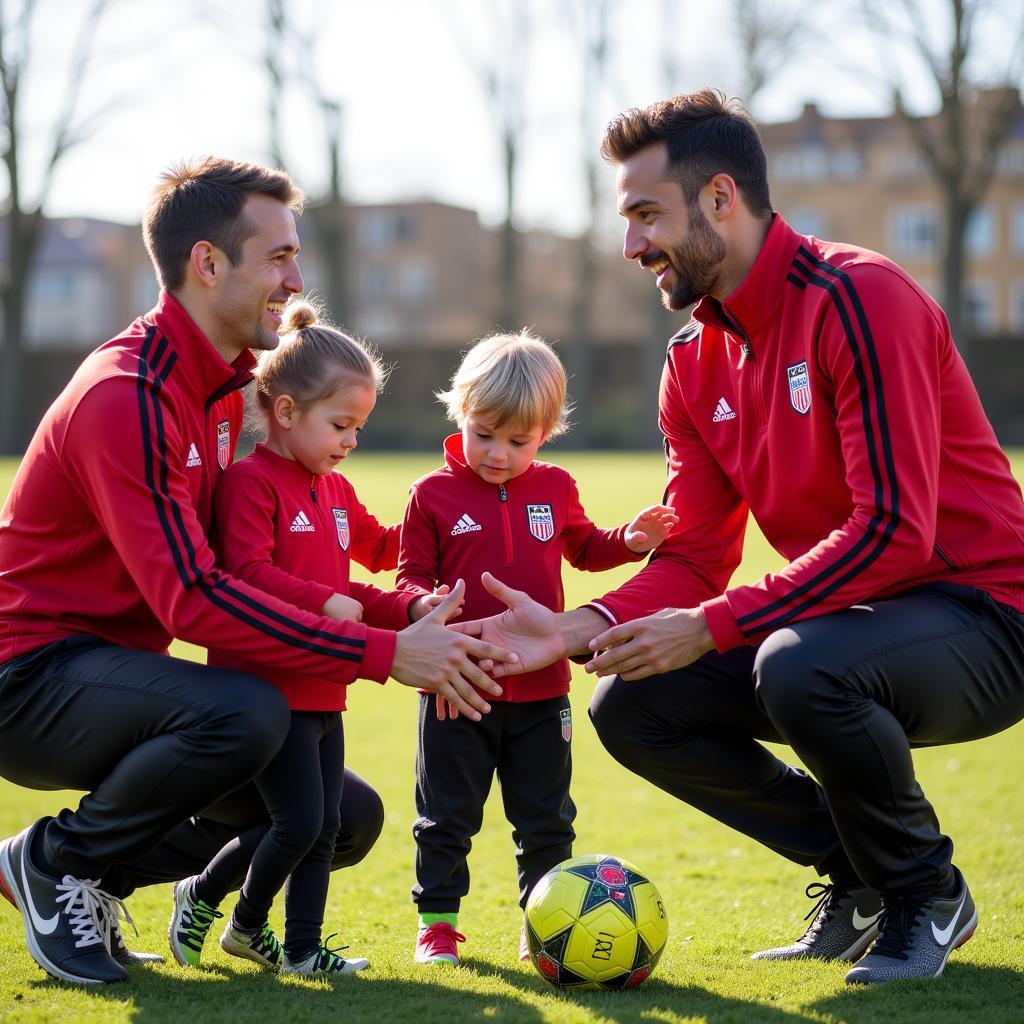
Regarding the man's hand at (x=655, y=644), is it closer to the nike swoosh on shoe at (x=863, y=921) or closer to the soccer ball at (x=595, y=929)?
the soccer ball at (x=595, y=929)

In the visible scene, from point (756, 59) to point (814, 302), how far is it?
36.0 m

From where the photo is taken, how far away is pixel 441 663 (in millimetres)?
3875

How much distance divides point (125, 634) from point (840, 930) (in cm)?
222

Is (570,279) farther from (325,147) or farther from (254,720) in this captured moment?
(254,720)

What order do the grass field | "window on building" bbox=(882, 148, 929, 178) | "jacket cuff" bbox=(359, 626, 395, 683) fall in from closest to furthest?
the grass field → "jacket cuff" bbox=(359, 626, 395, 683) → "window on building" bbox=(882, 148, 929, 178)

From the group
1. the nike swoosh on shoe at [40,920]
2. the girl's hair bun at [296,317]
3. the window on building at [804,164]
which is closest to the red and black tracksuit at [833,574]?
the girl's hair bun at [296,317]

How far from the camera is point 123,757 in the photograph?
376 centimetres

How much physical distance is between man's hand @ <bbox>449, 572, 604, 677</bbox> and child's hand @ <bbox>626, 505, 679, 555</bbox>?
431 millimetres

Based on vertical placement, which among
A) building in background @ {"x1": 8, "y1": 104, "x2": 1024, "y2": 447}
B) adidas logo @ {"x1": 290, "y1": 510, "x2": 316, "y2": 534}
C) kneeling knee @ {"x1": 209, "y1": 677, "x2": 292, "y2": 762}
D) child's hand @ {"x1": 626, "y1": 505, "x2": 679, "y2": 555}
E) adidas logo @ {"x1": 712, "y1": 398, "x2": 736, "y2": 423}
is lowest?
kneeling knee @ {"x1": 209, "y1": 677, "x2": 292, "y2": 762}

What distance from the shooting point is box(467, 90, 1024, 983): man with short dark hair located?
3.68 metres

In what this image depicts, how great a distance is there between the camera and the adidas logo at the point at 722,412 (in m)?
4.45

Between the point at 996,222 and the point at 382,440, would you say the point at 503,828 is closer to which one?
the point at 382,440

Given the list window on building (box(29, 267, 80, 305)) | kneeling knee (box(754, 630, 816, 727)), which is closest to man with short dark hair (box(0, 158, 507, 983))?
kneeling knee (box(754, 630, 816, 727))

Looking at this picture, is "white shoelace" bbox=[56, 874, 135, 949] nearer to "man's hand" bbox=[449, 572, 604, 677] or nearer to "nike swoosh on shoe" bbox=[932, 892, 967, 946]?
"man's hand" bbox=[449, 572, 604, 677]
